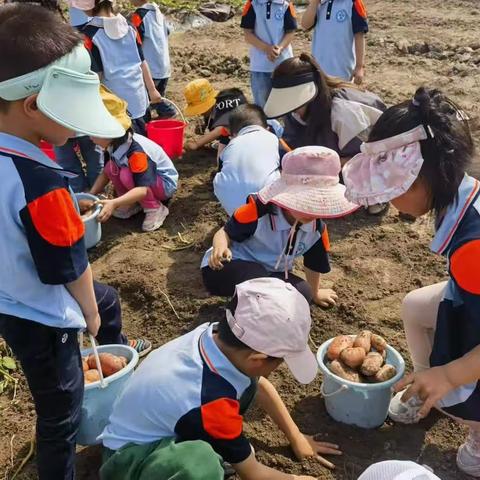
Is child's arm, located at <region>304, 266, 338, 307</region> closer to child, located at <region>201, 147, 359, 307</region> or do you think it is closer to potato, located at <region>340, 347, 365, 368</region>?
child, located at <region>201, 147, 359, 307</region>

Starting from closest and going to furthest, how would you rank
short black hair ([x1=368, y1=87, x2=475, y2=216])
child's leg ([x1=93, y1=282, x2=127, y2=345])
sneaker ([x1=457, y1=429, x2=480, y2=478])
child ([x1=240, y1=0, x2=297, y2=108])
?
short black hair ([x1=368, y1=87, x2=475, y2=216]) < sneaker ([x1=457, y1=429, x2=480, y2=478]) < child's leg ([x1=93, y1=282, x2=127, y2=345]) < child ([x1=240, y1=0, x2=297, y2=108])

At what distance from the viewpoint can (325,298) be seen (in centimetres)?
323

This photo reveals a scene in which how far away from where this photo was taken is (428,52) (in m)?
7.73

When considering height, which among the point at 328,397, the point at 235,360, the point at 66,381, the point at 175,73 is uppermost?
the point at 235,360

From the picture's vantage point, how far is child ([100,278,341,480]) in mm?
1869

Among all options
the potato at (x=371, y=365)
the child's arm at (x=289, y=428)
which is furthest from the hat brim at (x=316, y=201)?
the child's arm at (x=289, y=428)

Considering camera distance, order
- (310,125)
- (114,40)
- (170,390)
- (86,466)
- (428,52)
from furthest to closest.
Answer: (428,52) < (114,40) < (310,125) < (86,466) < (170,390)

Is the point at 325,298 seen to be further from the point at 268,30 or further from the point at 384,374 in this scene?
the point at 268,30

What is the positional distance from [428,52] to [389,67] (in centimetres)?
85

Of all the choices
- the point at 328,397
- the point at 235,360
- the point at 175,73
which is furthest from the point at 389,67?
the point at 235,360

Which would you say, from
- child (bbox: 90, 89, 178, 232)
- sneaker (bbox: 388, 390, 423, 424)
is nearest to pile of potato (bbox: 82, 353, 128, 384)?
sneaker (bbox: 388, 390, 423, 424)

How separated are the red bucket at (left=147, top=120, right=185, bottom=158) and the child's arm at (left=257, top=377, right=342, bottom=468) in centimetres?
295

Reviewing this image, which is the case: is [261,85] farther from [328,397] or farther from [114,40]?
[328,397]

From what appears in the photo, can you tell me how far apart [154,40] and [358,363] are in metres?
3.88
